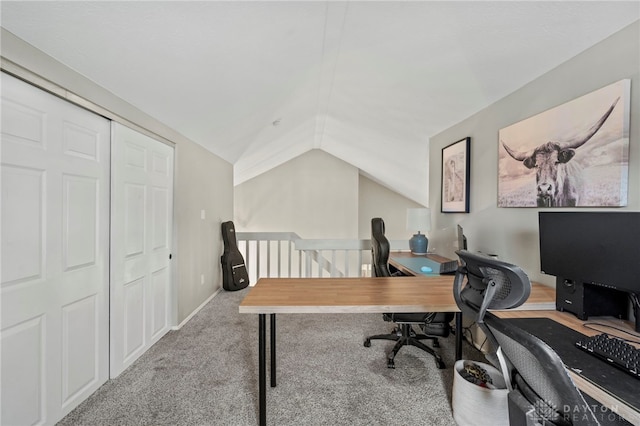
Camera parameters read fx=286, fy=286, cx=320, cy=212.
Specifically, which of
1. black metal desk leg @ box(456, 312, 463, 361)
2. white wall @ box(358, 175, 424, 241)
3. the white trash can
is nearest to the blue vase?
black metal desk leg @ box(456, 312, 463, 361)

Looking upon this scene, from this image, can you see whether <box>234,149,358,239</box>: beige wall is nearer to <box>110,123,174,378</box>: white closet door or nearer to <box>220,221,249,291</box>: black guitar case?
<box>220,221,249,291</box>: black guitar case

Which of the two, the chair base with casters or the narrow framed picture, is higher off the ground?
the narrow framed picture

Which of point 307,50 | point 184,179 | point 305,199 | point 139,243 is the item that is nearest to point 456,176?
point 307,50

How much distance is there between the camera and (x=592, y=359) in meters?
1.04

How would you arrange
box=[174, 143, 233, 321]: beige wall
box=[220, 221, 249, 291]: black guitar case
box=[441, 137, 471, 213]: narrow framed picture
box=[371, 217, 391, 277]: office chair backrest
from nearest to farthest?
box=[371, 217, 391, 277]: office chair backrest
box=[441, 137, 471, 213]: narrow framed picture
box=[174, 143, 233, 321]: beige wall
box=[220, 221, 249, 291]: black guitar case

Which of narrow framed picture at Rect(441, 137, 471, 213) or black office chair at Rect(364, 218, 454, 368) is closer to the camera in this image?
black office chair at Rect(364, 218, 454, 368)

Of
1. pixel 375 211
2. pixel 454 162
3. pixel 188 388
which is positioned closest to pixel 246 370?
pixel 188 388

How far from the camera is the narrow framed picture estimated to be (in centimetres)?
296

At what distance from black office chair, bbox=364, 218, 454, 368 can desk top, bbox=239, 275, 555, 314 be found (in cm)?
28

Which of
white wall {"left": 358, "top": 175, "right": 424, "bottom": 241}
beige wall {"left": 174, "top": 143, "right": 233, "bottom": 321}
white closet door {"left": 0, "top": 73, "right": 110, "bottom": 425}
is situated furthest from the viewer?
white wall {"left": 358, "top": 175, "right": 424, "bottom": 241}

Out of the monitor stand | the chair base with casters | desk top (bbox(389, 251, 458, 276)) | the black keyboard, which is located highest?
the monitor stand

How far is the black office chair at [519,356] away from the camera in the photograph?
676 millimetres

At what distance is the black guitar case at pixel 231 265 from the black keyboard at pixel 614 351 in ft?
13.2

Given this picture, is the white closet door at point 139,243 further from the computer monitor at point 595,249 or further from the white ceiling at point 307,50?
the computer monitor at point 595,249
